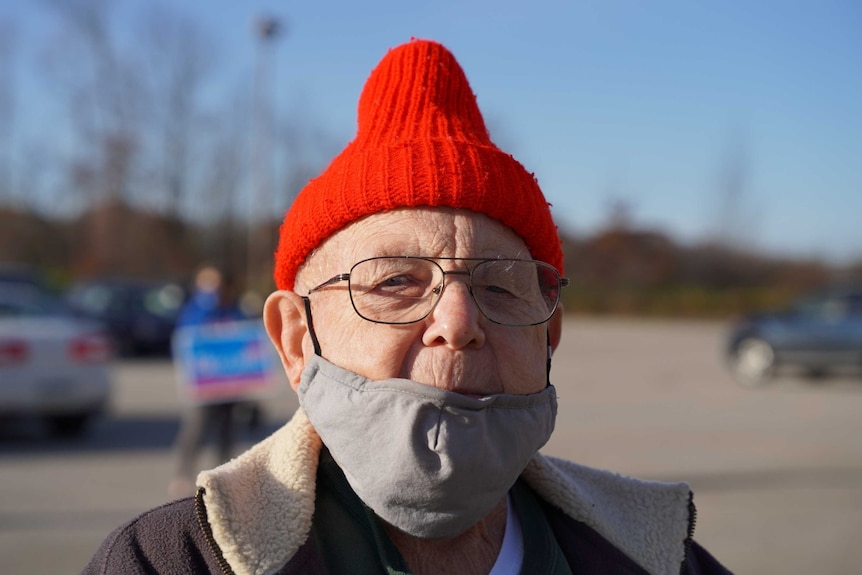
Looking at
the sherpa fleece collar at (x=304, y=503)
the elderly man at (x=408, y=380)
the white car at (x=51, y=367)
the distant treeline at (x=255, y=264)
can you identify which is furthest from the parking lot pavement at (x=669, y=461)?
the distant treeline at (x=255, y=264)

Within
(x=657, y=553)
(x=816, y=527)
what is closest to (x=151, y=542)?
(x=657, y=553)

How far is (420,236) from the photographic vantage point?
1616mm

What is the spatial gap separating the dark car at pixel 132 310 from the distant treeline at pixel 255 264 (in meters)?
11.3

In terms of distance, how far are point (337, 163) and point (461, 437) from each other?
645mm

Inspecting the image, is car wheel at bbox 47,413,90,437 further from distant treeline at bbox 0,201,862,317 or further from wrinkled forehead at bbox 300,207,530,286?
distant treeline at bbox 0,201,862,317

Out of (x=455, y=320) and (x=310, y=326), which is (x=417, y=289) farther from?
(x=310, y=326)

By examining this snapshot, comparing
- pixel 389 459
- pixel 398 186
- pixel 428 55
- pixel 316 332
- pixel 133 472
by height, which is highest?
pixel 428 55

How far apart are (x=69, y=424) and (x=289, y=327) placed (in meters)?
8.84

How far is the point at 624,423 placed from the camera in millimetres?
10727

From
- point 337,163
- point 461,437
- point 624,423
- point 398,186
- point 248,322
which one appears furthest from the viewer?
point 624,423

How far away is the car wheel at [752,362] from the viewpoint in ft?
51.8

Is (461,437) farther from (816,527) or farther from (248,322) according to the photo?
(248,322)

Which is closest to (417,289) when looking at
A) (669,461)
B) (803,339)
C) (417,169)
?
(417,169)

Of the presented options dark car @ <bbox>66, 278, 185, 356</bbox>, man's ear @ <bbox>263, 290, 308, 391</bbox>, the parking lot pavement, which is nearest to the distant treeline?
dark car @ <bbox>66, 278, 185, 356</bbox>
